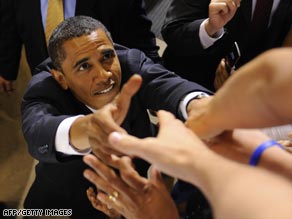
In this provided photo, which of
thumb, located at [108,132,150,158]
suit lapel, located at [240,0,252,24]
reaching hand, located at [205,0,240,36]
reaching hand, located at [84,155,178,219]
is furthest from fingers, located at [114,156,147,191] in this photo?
suit lapel, located at [240,0,252,24]

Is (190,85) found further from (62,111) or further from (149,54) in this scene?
(149,54)

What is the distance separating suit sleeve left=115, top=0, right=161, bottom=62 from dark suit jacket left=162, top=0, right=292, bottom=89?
75mm

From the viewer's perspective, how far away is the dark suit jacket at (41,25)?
1.32 meters

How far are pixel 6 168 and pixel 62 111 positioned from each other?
846 mm

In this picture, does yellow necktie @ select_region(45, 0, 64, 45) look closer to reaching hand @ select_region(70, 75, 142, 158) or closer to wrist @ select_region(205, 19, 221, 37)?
wrist @ select_region(205, 19, 221, 37)

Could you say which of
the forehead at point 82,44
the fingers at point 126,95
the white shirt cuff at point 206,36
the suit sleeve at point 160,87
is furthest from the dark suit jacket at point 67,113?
the white shirt cuff at point 206,36

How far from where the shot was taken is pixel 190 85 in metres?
0.95

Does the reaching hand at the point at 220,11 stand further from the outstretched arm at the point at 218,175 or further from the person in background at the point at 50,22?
the outstretched arm at the point at 218,175

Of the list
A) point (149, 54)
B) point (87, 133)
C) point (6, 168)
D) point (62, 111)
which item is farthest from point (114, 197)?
point (6, 168)

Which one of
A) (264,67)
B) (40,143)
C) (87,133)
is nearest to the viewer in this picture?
(264,67)

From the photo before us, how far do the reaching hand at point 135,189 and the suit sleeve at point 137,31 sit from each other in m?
0.72

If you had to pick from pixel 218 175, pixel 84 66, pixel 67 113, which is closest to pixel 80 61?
pixel 84 66

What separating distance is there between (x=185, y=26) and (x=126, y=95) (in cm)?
79

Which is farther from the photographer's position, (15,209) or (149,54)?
(15,209)
